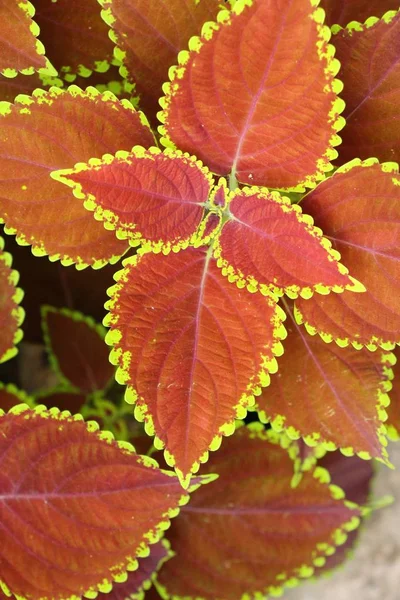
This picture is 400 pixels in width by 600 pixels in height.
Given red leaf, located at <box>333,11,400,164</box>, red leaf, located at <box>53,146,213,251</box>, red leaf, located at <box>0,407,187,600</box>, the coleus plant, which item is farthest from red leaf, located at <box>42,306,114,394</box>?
red leaf, located at <box>333,11,400,164</box>

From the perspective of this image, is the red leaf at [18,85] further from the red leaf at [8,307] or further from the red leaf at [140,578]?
the red leaf at [140,578]

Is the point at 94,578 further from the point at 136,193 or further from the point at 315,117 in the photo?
the point at 315,117

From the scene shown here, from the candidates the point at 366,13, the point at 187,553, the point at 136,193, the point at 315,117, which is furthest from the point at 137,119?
the point at 187,553

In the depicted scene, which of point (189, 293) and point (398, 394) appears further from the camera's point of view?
point (398, 394)

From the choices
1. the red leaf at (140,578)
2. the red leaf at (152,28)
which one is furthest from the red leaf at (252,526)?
the red leaf at (152,28)

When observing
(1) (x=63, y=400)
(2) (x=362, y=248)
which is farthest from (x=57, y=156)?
(1) (x=63, y=400)

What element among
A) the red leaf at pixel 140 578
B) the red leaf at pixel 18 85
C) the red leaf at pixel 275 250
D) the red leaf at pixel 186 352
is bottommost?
the red leaf at pixel 140 578

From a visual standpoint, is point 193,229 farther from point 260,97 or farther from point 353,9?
point 353,9
